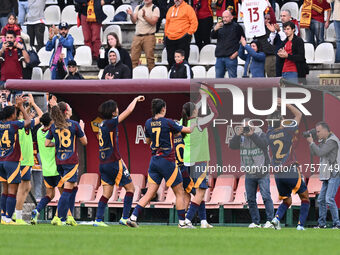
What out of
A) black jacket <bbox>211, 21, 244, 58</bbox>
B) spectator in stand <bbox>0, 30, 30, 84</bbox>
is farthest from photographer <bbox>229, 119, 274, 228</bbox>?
spectator in stand <bbox>0, 30, 30, 84</bbox>

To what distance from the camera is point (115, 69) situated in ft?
66.5

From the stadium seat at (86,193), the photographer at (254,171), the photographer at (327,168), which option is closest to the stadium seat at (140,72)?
the stadium seat at (86,193)

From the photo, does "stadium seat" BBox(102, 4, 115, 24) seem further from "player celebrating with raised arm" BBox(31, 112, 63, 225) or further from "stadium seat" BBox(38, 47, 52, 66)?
"player celebrating with raised arm" BBox(31, 112, 63, 225)

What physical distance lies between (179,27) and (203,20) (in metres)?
1.27

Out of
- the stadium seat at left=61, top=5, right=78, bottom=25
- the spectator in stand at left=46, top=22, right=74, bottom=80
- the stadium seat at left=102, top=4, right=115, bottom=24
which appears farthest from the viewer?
the stadium seat at left=61, top=5, right=78, bottom=25

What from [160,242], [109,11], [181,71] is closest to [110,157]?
[160,242]

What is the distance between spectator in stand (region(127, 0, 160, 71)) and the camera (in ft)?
72.8

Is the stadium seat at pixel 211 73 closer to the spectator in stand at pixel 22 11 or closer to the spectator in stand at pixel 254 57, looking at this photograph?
the spectator in stand at pixel 254 57

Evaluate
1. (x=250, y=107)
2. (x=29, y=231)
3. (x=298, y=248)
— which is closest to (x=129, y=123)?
(x=250, y=107)

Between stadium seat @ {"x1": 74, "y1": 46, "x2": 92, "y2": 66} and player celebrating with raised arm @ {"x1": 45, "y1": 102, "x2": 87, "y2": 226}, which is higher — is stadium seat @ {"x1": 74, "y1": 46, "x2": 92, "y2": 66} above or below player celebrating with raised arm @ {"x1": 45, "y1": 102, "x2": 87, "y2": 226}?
above

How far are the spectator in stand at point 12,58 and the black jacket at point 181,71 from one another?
4.30 m

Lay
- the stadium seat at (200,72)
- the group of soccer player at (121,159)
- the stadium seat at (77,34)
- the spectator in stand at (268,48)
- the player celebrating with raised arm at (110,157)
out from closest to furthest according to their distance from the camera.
Result: the group of soccer player at (121,159) < the player celebrating with raised arm at (110,157) < the spectator in stand at (268,48) < the stadium seat at (200,72) < the stadium seat at (77,34)

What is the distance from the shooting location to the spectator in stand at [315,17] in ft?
71.9

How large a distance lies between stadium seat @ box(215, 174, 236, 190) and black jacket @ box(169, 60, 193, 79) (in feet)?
6.89
